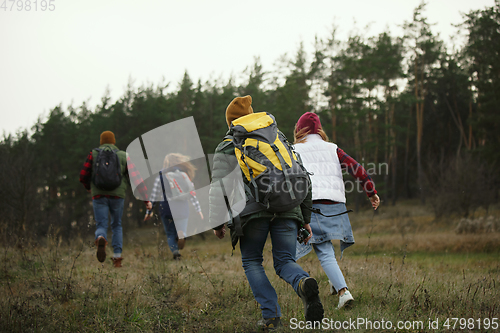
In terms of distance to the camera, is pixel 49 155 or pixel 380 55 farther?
pixel 49 155

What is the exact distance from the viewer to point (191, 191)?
21.8 feet

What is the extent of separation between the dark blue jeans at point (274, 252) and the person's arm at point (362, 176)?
45.4 inches

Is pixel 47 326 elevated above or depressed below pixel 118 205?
below

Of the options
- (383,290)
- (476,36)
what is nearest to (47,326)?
(383,290)

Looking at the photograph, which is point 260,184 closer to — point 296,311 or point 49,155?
point 296,311

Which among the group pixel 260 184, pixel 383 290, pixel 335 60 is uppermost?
pixel 335 60

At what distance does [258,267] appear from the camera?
283 centimetres

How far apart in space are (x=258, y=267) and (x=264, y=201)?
1.87 feet

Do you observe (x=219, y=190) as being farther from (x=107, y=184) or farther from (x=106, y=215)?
(x=106, y=215)

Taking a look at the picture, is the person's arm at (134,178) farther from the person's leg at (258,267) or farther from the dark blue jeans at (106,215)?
the person's leg at (258,267)

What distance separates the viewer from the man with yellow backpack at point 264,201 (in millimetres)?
2619

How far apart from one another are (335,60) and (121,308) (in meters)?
26.1

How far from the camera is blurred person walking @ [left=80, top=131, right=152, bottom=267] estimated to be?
545 centimetres

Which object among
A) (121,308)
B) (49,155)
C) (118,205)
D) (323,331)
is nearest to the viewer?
(323,331)
